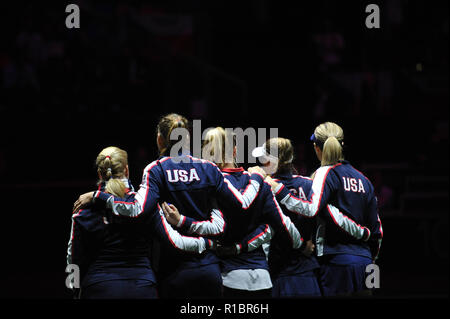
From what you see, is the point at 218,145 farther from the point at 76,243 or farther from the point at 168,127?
the point at 76,243

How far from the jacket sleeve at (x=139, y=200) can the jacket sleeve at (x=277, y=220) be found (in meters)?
0.71

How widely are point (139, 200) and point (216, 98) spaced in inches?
242

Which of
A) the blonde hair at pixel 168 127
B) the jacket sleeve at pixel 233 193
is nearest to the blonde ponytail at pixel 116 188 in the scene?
the blonde hair at pixel 168 127

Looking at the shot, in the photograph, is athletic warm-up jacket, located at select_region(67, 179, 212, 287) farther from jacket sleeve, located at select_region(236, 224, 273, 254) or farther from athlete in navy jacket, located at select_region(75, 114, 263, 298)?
jacket sleeve, located at select_region(236, 224, 273, 254)

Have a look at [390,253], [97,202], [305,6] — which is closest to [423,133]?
[390,253]

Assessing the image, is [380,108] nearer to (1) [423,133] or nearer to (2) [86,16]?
(1) [423,133]

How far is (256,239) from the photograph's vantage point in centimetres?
363

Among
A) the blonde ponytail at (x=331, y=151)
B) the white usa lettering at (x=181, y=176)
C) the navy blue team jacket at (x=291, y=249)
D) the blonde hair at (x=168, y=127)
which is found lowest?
the navy blue team jacket at (x=291, y=249)

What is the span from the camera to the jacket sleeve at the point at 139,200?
10.6 ft

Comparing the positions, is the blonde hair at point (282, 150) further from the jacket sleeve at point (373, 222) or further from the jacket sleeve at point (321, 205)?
the jacket sleeve at point (373, 222)

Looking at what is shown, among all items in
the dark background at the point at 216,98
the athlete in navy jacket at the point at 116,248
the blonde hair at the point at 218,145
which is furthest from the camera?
the dark background at the point at 216,98

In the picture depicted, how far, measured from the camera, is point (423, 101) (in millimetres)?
9094
